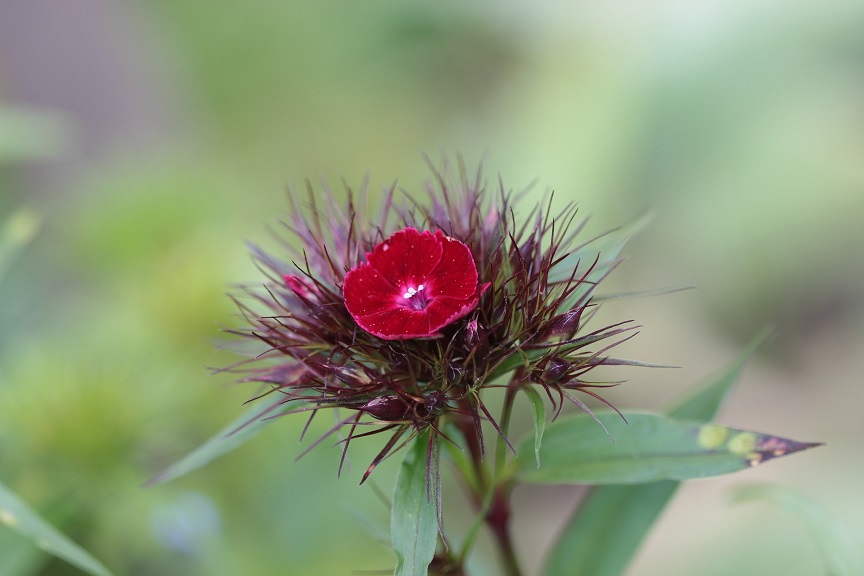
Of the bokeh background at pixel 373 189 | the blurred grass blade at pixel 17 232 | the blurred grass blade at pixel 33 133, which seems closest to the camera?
the blurred grass blade at pixel 17 232

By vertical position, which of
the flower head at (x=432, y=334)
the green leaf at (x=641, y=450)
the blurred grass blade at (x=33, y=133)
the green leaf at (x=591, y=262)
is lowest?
the green leaf at (x=641, y=450)

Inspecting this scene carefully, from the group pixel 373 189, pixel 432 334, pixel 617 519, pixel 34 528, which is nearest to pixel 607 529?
pixel 617 519

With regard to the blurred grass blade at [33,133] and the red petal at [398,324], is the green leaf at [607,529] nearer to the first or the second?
the red petal at [398,324]

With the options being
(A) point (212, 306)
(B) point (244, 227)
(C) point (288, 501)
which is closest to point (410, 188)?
(B) point (244, 227)

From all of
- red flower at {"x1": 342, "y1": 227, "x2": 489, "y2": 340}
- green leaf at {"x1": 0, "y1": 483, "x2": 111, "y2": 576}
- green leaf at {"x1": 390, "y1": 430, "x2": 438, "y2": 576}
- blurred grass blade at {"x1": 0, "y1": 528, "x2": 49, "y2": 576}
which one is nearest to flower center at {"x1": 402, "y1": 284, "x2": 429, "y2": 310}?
red flower at {"x1": 342, "y1": 227, "x2": 489, "y2": 340}

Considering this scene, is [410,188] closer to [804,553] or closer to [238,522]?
[238,522]

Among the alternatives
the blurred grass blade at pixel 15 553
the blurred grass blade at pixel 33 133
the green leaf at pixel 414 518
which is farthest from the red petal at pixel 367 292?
the blurred grass blade at pixel 33 133

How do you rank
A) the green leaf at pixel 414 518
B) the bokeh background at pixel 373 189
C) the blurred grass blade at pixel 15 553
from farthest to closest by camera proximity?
the bokeh background at pixel 373 189, the blurred grass blade at pixel 15 553, the green leaf at pixel 414 518
